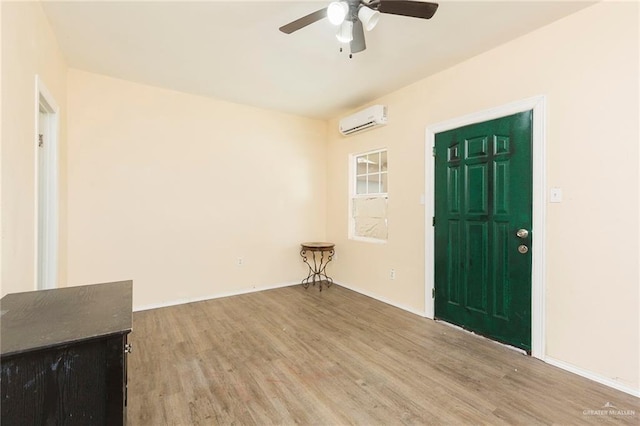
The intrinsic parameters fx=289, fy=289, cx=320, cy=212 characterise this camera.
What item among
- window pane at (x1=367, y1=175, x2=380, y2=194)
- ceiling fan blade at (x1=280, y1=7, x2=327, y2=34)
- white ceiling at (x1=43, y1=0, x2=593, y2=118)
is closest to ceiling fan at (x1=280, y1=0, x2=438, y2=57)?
ceiling fan blade at (x1=280, y1=7, x2=327, y2=34)

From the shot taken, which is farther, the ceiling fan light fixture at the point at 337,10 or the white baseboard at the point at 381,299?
the white baseboard at the point at 381,299

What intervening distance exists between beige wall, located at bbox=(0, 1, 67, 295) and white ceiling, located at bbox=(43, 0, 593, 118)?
0.41 m

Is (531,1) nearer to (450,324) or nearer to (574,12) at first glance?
(574,12)

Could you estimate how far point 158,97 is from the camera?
3396 millimetres

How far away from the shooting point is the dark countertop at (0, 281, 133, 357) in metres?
0.99

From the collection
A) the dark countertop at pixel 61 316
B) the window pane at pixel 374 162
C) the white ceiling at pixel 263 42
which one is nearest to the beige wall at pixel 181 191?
the white ceiling at pixel 263 42

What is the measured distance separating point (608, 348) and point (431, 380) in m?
1.21

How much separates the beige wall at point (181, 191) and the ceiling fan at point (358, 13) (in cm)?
220

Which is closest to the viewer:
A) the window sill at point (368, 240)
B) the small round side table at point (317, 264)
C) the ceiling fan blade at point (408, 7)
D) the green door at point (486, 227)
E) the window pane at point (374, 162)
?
the ceiling fan blade at point (408, 7)

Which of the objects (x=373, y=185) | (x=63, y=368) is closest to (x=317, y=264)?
(x=373, y=185)

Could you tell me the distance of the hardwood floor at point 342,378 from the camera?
1.67 m

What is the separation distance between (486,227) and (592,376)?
1.24m

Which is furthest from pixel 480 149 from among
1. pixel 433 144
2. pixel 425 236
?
pixel 425 236

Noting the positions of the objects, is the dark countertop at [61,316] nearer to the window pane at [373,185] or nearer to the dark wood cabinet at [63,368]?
the dark wood cabinet at [63,368]
